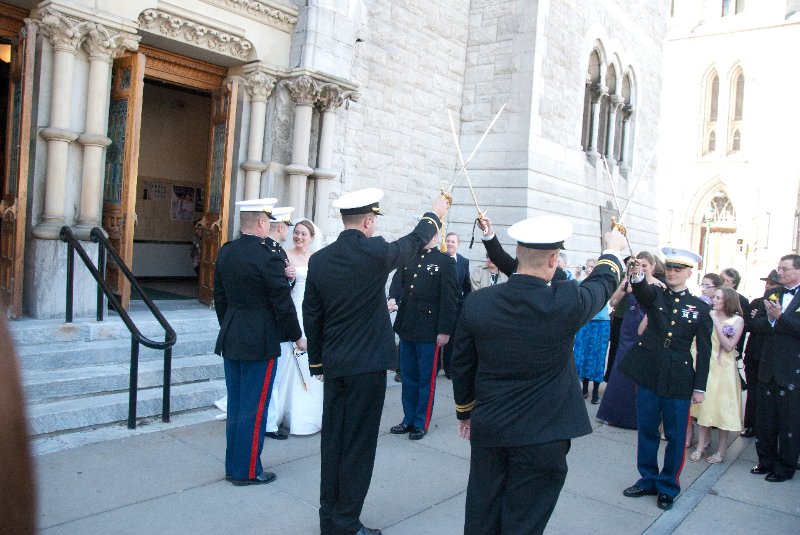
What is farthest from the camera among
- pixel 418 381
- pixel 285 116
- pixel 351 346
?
pixel 285 116

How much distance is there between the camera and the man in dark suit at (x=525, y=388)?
2.92 meters

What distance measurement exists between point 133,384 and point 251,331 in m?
1.48

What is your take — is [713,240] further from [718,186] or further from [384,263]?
[384,263]

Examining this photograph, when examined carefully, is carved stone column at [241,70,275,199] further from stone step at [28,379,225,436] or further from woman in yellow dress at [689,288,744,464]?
woman in yellow dress at [689,288,744,464]

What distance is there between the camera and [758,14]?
3328cm

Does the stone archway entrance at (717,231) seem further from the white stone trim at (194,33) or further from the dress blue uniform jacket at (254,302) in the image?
the dress blue uniform jacket at (254,302)

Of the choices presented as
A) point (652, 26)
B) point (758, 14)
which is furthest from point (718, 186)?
point (652, 26)

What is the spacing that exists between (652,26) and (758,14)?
19696 mm

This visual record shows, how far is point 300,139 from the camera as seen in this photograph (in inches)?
343

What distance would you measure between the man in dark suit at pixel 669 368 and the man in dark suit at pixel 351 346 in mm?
1926

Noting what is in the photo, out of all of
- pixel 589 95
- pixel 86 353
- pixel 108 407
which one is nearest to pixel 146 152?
pixel 86 353

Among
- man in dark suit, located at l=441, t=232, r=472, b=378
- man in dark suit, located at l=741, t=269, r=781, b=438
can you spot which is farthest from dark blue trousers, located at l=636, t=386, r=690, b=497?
man in dark suit, located at l=441, t=232, r=472, b=378

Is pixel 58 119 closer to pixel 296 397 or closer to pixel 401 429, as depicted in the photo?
pixel 296 397

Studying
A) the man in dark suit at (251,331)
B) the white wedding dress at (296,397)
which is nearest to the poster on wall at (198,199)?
the white wedding dress at (296,397)
